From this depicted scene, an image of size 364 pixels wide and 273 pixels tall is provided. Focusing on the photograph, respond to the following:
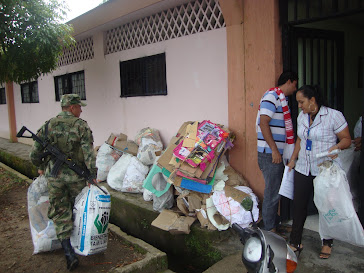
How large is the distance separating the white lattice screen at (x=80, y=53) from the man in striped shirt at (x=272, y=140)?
527 centimetres

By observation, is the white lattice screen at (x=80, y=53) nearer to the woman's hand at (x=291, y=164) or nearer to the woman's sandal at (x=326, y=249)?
the woman's hand at (x=291, y=164)

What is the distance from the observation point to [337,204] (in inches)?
115

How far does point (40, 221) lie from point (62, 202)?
0.43 meters

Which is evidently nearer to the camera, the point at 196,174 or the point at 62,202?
the point at 62,202

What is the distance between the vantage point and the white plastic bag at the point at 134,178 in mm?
5227

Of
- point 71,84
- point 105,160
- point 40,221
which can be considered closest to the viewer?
point 40,221

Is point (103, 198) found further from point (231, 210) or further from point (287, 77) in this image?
point (287, 77)

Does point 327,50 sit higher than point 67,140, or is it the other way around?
point 327,50

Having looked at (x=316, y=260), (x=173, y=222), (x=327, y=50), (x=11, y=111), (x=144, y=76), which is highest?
(x=327, y=50)

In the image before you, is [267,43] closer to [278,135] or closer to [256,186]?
[278,135]

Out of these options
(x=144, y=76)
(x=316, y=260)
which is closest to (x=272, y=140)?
(x=316, y=260)

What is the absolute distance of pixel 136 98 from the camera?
6359mm

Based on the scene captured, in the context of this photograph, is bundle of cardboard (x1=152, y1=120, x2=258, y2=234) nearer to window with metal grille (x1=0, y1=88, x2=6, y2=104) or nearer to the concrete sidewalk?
the concrete sidewalk

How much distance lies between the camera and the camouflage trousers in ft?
11.3
